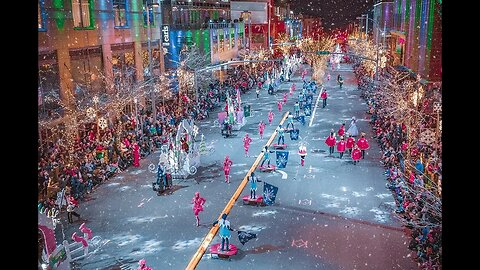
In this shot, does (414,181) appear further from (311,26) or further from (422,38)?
(311,26)

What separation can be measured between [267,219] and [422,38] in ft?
73.7

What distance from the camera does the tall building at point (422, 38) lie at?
93.9 ft

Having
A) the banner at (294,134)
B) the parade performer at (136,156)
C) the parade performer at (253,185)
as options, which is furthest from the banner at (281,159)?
the parade performer at (136,156)

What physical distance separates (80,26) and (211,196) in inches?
614

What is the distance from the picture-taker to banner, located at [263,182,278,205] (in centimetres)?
1686

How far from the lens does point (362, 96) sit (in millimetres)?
44500

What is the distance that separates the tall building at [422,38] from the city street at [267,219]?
8.96 m

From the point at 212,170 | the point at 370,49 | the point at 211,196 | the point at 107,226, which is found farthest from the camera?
the point at 370,49

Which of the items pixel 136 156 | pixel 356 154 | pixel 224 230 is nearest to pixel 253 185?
pixel 224 230

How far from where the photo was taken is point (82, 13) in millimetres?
28375

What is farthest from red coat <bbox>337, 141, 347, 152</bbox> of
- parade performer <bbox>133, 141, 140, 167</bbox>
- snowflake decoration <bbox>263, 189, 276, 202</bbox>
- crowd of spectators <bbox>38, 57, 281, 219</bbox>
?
parade performer <bbox>133, 141, 140, 167</bbox>
